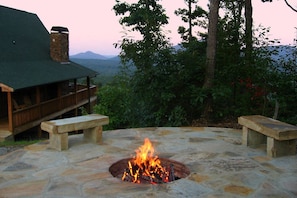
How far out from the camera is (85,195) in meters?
3.39

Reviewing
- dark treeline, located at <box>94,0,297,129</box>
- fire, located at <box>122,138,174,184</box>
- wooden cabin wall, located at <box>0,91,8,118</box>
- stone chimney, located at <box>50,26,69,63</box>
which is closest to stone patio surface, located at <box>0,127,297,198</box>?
fire, located at <box>122,138,174,184</box>

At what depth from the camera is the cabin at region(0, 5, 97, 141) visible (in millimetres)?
10891

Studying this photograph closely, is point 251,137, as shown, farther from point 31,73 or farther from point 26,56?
point 26,56

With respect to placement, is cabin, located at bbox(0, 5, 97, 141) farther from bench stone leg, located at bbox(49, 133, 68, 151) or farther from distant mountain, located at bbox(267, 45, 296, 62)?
distant mountain, located at bbox(267, 45, 296, 62)

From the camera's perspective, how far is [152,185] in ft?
12.1

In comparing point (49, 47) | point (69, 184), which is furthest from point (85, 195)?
point (49, 47)

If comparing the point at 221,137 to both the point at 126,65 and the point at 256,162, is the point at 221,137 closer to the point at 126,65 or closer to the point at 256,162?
the point at 256,162

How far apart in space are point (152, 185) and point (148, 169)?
0.77m

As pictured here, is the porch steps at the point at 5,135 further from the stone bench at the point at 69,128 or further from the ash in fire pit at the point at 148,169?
the ash in fire pit at the point at 148,169

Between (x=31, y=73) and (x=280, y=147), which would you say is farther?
(x=31, y=73)

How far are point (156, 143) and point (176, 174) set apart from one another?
1232 mm

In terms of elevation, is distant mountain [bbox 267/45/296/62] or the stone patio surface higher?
distant mountain [bbox 267/45/296/62]

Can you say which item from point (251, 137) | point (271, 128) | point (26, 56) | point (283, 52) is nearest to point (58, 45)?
point (26, 56)

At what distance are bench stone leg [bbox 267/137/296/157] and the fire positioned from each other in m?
1.71
